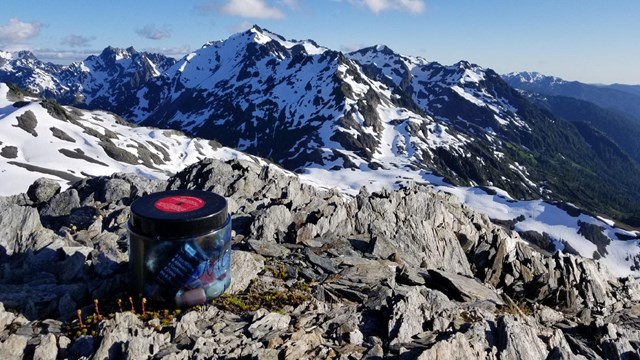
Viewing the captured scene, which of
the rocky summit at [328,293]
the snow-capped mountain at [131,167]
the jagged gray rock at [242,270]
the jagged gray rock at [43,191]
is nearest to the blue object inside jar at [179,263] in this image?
the rocky summit at [328,293]

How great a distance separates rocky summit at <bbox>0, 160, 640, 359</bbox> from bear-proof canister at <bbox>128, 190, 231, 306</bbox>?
629 millimetres

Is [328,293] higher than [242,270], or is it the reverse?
[242,270]

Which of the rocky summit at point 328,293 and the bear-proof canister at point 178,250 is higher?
the bear-proof canister at point 178,250

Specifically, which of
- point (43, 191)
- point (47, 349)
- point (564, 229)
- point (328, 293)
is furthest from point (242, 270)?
point (564, 229)

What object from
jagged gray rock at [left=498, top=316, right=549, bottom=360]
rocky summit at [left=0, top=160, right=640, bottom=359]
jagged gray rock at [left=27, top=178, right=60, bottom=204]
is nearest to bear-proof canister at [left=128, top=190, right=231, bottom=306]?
rocky summit at [left=0, top=160, right=640, bottom=359]

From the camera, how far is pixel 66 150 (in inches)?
4582

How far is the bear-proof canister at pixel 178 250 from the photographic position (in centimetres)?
1182

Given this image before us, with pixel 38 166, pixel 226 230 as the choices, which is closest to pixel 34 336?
pixel 226 230

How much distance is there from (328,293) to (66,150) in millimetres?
121813

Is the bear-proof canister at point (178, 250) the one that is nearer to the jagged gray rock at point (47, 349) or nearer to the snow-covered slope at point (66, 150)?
the jagged gray rock at point (47, 349)

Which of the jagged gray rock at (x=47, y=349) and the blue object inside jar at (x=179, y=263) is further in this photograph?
the blue object inside jar at (x=179, y=263)

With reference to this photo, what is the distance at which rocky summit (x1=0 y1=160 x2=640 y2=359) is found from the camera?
1098cm

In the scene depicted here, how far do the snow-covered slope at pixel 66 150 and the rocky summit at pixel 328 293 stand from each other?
235 feet

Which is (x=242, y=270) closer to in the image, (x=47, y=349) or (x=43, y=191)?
(x=47, y=349)
